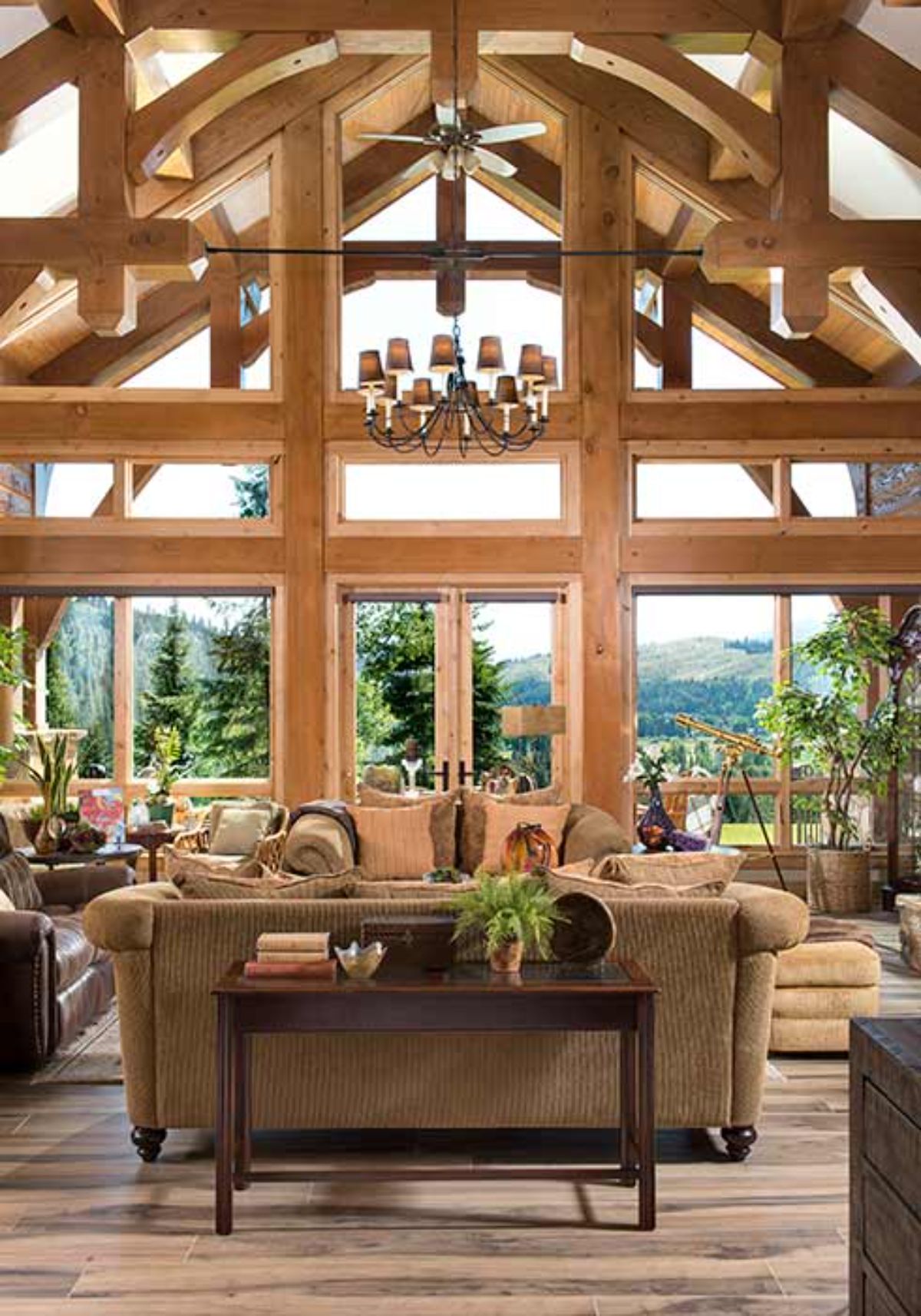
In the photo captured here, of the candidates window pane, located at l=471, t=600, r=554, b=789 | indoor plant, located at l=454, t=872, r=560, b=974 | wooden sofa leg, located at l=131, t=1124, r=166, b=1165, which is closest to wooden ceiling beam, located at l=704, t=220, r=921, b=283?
window pane, located at l=471, t=600, r=554, b=789

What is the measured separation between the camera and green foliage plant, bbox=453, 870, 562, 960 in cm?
384

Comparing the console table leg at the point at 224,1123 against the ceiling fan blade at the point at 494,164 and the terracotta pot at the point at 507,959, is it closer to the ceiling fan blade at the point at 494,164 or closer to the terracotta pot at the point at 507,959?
the terracotta pot at the point at 507,959

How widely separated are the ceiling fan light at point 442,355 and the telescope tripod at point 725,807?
3193mm

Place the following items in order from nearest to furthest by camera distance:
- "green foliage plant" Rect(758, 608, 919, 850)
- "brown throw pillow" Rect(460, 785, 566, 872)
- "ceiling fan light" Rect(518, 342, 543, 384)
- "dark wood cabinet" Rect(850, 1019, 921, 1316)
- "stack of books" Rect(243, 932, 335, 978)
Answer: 1. "dark wood cabinet" Rect(850, 1019, 921, 1316)
2. "stack of books" Rect(243, 932, 335, 978)
3. "ceiling fan light" Rect(518, 342, 543, 384)
4. "brown throw pillow" Rect(460, 785, 566, 872)
5. "green foliage plant" Rect(758, 608, 919, 850)

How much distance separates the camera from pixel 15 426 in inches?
385

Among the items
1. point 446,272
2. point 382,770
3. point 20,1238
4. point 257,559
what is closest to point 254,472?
point 257,559

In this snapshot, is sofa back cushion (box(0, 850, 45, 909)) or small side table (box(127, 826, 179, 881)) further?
small side table (box(127, 826, 179, 881))

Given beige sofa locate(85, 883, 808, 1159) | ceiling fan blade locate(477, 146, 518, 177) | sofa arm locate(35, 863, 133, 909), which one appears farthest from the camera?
sofa arm locate(35, 863, 133, 909)

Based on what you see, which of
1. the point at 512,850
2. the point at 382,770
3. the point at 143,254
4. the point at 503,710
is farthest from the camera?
the point at 382,770

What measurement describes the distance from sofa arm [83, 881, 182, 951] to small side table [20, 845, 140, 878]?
304 cm

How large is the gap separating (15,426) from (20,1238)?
284 inches

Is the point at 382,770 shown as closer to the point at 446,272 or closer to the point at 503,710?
the point at 503,710

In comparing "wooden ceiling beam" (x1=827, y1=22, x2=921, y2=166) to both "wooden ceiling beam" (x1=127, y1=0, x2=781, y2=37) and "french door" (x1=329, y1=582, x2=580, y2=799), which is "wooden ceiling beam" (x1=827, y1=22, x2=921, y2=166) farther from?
"french door" (x1=329, y1=582, x2=580, y2=799)

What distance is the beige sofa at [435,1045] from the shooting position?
4.12m
